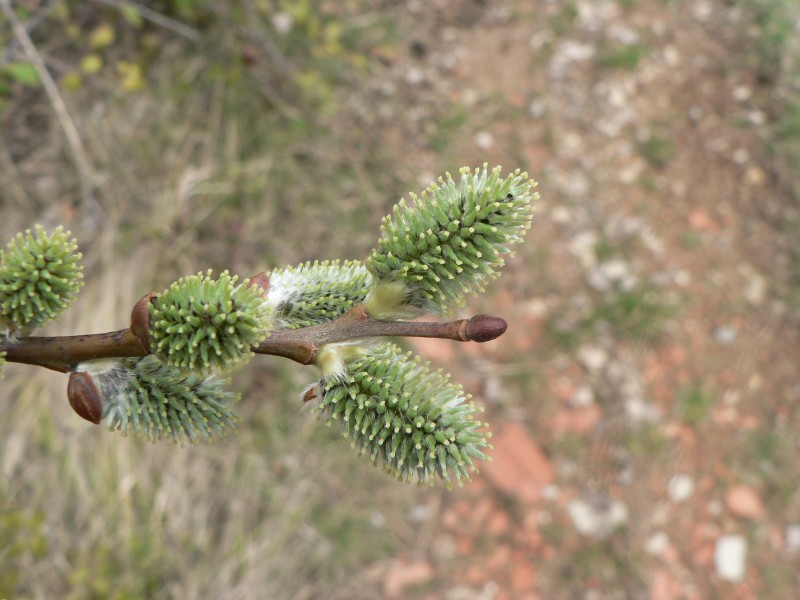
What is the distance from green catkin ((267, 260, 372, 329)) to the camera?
1405 mm

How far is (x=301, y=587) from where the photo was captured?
3.87m

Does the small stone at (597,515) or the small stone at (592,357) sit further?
the small stone at (592,357)

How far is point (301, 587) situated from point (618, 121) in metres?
3.94

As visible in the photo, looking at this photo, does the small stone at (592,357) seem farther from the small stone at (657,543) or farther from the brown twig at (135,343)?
the brown twig at (135,343)

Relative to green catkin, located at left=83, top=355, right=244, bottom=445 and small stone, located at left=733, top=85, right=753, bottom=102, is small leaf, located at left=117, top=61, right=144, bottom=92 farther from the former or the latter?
small stone, located at left=733, top=85, right=753, bottom=102

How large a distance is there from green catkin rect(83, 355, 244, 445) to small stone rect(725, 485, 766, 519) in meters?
4.11

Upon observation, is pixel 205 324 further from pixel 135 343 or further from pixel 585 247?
pixel 585 247

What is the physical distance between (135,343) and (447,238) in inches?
23.1

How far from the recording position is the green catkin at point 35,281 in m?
1.28

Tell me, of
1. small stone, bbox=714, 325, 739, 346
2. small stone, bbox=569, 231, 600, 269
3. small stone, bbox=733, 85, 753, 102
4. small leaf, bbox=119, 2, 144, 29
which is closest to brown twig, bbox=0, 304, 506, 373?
small leaf, bbox=119, 2, 144, 29

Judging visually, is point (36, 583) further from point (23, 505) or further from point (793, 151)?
point (793, 151)

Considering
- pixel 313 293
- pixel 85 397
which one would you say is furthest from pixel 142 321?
pixel 313 293

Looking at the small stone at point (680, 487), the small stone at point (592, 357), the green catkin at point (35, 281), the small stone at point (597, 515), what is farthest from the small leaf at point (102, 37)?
the small stone at point (680, 487)

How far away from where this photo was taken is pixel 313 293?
1.41 m
